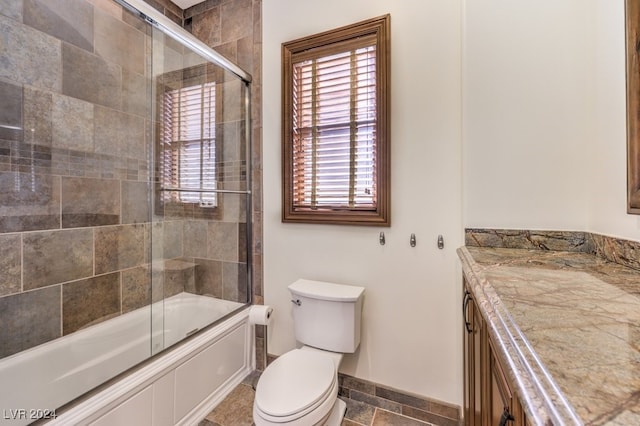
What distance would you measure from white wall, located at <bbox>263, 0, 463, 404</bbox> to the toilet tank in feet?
0.45

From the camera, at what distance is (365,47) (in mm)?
1680

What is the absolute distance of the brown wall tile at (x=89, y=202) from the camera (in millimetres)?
1638

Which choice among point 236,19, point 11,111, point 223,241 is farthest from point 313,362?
point 236,19

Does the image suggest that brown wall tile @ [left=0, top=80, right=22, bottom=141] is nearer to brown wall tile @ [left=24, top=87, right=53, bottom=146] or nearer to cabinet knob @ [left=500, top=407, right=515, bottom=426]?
brown wall tile @ [left=24, top=87, right=53, bottom=146]

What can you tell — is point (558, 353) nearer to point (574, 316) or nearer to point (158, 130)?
point (574, 316)

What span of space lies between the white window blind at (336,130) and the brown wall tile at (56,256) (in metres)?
1.35

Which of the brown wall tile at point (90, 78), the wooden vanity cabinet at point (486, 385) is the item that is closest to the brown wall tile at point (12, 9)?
the brown wall tile at point (90, 78)

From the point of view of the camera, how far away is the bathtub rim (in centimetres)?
110

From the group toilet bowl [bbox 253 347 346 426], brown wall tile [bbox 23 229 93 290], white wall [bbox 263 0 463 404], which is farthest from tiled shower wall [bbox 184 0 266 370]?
brown wall tile [bbox 23 229 93 290]

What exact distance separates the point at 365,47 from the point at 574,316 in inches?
66.6

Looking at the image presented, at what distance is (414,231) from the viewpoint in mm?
1587

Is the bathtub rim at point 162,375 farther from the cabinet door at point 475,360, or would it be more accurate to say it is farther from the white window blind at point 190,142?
the cabinet door at point 475,360

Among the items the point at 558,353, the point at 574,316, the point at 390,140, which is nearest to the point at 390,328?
the point at 390,140

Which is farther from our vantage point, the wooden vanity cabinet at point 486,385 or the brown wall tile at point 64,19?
the brown wall tile at point 64,19
